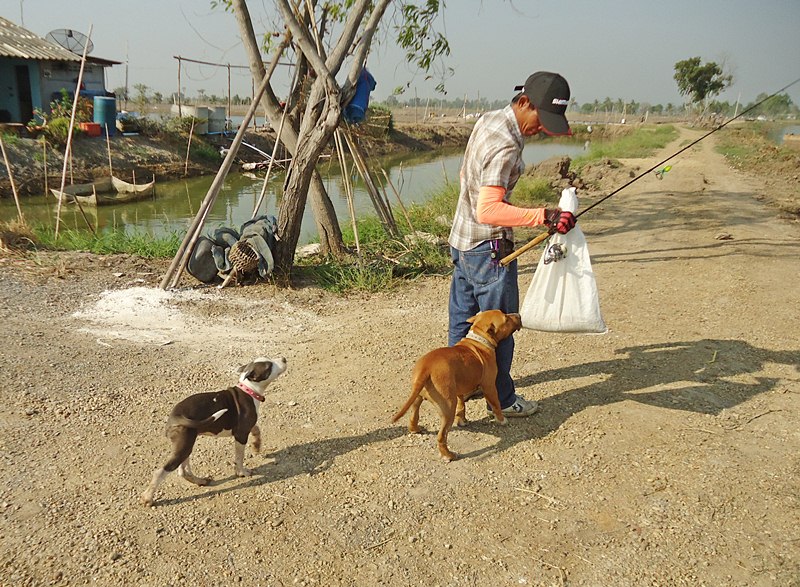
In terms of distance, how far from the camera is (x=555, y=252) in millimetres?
3322

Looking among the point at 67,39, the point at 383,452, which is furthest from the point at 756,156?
the point at 67,39

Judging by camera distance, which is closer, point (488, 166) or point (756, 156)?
point (488, 166)

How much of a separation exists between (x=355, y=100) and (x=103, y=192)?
11.4 metres

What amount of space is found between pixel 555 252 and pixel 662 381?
1.46 metres

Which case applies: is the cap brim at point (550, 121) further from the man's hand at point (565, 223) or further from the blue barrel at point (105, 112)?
the blue barrel at point (105, 112)

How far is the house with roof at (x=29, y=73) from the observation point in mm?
17234

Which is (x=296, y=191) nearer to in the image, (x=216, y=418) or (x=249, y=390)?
(x=249, y=390)

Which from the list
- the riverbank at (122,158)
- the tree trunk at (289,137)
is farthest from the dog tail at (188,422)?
the riverbank at (122,158)

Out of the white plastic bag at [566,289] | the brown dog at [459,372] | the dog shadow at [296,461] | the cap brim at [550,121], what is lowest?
the dog shadow at [296,461]

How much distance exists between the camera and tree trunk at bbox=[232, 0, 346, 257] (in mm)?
6504

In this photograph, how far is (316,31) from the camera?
6.27 metres

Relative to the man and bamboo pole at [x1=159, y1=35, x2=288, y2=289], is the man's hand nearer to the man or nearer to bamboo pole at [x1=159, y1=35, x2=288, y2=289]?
the man

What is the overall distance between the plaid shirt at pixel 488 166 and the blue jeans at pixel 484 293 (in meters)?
0.09

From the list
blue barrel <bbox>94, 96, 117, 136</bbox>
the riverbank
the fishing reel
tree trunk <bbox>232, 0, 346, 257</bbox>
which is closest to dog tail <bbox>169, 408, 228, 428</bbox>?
the fishing reel
